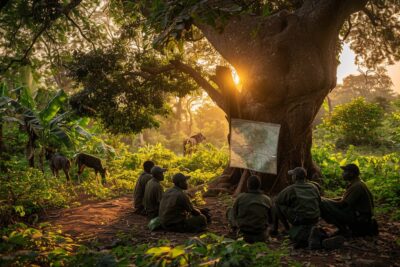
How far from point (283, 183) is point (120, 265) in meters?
7.18

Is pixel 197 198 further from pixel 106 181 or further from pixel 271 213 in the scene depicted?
pixel 106 181

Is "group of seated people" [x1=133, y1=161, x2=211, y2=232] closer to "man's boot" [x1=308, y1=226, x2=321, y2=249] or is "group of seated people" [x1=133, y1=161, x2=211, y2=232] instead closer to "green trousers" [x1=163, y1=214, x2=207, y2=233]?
"green trousers" [x1=163, y1=214, x2=207, y2=233]

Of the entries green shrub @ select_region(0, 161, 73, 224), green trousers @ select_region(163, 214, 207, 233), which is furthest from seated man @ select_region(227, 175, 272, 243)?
green shrub @ select_region(0, 161, 73, 224)

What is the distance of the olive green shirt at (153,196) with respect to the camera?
334 inches

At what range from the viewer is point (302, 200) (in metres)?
6.80

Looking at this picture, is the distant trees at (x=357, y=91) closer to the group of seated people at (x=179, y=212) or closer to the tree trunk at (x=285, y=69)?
the tree trunk at (x=285, y=69)

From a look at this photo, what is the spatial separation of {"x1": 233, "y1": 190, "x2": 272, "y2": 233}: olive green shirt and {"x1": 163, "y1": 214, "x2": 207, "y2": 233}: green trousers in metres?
1.10

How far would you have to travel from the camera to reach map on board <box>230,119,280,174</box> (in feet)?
30.8

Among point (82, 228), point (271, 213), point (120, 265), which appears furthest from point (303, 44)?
point (120, 265)

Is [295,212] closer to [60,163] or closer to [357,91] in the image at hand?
[60,163]

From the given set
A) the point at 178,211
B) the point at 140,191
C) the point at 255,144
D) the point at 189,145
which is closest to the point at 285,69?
the point at 255,144

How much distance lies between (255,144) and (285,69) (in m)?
2.12

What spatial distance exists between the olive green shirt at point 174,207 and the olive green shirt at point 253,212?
47.7 inches

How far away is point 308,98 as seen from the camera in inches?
391
